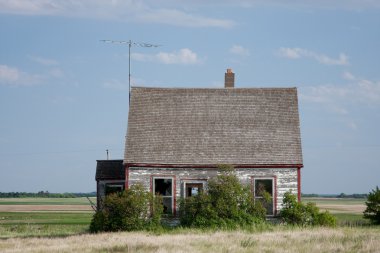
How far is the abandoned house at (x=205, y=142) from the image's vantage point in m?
38.6

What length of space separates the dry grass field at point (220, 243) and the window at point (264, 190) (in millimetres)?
4522

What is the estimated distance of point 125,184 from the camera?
38344 millimetres

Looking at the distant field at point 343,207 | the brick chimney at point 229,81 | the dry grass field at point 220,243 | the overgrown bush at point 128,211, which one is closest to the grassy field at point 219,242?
the dry grass field at point 220,243

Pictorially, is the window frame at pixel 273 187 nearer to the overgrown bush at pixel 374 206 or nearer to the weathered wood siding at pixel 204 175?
the weathered wood siding at pixel 204 175

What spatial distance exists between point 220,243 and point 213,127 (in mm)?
12356

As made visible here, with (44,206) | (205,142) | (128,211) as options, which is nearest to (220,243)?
(128,211)

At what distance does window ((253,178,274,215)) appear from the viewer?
1512 inches

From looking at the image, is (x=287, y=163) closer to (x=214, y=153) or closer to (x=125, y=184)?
(x=214, y=153)

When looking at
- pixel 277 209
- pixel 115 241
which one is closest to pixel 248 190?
pixel 277 209

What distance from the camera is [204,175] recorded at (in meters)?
38.7

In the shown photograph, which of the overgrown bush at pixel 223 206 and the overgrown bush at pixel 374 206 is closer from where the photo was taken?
the overgrown bush at pixel 223 206

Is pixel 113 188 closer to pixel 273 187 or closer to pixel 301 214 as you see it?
pixel 273 187

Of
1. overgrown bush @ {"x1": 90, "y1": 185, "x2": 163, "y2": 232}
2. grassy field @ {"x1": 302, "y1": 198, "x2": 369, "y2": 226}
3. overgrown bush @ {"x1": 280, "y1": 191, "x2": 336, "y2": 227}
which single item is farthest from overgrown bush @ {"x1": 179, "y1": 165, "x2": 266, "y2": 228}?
grassy field @ {"x1": 302, "y1": 198, "x2": 369, "y2": 226}

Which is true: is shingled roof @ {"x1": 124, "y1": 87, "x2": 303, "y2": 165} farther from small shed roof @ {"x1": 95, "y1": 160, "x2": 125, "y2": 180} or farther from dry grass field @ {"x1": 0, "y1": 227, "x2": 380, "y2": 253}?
dry grass field @ {"x1": 0, "y1": 227, "x2": 380, "y2": 253}
